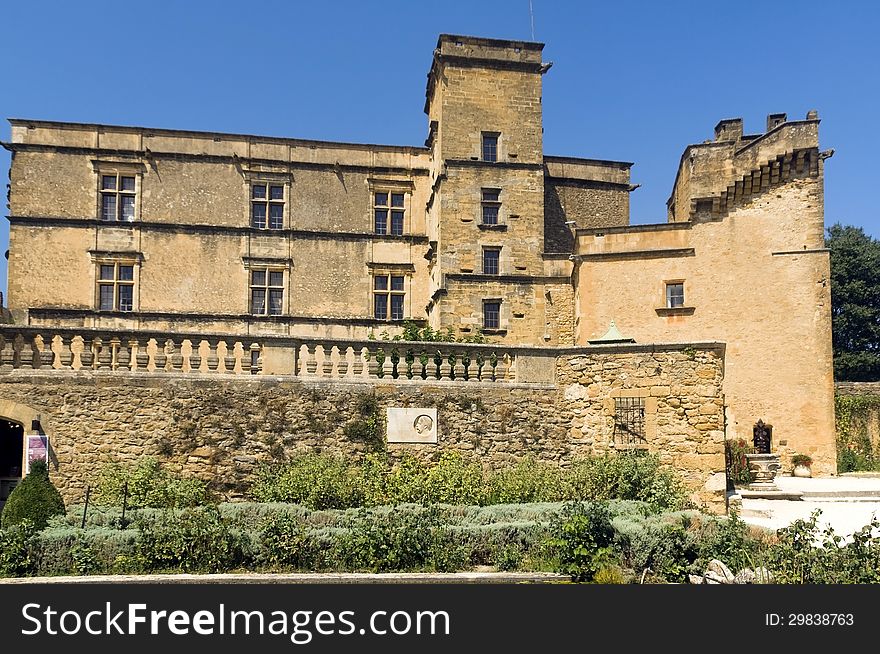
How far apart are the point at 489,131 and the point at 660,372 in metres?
15.7

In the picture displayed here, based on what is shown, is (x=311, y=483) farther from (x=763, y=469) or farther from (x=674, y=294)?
(x=674, y=294)

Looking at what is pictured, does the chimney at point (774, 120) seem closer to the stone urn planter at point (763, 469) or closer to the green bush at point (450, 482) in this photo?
the stone urn planter at point (763, 469)

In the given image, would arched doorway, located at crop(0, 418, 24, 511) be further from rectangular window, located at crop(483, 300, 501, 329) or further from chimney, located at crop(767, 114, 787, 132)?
chimney, located at crop(767, 114, 787, 132)

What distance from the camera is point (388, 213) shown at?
29.6 meters

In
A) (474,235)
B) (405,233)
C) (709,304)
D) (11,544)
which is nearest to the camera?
(11,544)

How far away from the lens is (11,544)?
9.73 meters

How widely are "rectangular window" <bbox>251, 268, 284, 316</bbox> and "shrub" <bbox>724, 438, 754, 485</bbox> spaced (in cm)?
1613

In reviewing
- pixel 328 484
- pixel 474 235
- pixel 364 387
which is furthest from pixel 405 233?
pixel 328 484

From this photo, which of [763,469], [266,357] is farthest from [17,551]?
[763,469]

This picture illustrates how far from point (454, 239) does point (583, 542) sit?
1805cm

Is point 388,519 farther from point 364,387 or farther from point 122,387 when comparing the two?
point 122,387

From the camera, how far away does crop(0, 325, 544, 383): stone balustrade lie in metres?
13.0

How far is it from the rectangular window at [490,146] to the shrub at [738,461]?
1255cm

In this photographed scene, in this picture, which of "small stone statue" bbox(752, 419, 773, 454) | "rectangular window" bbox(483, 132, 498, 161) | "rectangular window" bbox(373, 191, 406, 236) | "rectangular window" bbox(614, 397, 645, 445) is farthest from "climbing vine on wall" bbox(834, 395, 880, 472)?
"rectangular window" bbox(373, 191, 406, 236)
